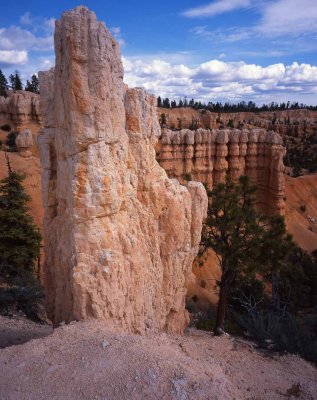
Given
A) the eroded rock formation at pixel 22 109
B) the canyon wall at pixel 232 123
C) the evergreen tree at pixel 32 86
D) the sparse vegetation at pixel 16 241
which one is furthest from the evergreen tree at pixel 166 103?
the sparse vegetation at pixel 16 241

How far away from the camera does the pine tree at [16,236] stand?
1493 cm

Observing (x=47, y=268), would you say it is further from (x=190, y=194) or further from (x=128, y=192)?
(x=190, y=194)

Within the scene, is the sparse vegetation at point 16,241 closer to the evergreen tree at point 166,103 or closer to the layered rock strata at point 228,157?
the layered rock strata at point 228,157

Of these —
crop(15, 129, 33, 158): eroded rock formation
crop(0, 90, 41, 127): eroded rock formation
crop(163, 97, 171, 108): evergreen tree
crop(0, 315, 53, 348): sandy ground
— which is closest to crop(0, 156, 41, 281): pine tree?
crop(0, 315, 53, 348): sandy ground

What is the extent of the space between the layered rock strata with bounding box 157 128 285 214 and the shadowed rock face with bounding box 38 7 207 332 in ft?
53.4

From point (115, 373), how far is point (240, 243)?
→ 7401 millimetres

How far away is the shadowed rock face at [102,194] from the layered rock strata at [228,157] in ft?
53.4

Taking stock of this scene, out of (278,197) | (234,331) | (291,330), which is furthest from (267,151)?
(291,330)

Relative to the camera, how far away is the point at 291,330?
26.8 feet

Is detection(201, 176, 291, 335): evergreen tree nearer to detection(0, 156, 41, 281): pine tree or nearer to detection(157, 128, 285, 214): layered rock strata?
detection(0, 156, 41, 281): pine tree

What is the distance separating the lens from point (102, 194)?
5.55 metres

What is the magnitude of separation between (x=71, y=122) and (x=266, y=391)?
528cm

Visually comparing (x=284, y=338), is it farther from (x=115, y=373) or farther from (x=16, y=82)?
(x=16, y=82)

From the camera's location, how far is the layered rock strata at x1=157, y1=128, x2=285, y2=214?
23.9 meters
